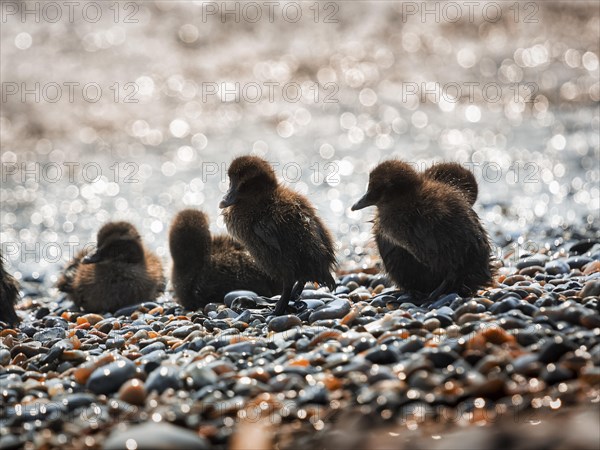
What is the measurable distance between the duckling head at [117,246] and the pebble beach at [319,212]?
1.77 ft

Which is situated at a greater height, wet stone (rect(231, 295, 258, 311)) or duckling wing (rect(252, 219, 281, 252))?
duckling wing (rect(252, 219, 281, 252))

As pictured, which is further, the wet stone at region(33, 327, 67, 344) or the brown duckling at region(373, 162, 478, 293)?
the brown duckling at region(373, 162, 478, 293)

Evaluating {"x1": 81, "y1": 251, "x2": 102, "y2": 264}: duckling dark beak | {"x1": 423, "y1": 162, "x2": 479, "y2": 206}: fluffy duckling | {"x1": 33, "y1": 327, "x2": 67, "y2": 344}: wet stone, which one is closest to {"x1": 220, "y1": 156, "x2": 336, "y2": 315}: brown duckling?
{"x1": 423, "y1": 162, "x2": 479, "y2": 206}: fluffy duckling

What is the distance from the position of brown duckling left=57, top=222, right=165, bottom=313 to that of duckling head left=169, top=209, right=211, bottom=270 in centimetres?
64

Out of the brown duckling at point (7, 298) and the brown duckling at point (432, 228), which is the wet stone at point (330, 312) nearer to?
the brown duckling at point (432, 228)

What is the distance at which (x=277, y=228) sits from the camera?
6277 mm

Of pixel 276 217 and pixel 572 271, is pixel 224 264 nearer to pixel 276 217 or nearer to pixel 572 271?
pixel 276 217

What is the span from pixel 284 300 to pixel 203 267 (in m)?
1.27

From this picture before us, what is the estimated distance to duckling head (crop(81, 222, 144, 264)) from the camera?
778 centimetres

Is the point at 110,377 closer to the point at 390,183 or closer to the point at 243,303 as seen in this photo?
the point at 243,303

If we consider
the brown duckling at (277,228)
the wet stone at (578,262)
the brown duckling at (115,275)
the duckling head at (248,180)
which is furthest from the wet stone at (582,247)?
the brown duckling at (115,275)

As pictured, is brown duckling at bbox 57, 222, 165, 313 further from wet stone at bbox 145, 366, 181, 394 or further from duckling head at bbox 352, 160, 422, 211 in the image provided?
wet stone at bbox 145, 366, 181, 394

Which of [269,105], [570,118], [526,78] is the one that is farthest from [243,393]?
[526,78]

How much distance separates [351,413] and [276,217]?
2446 millimetres
